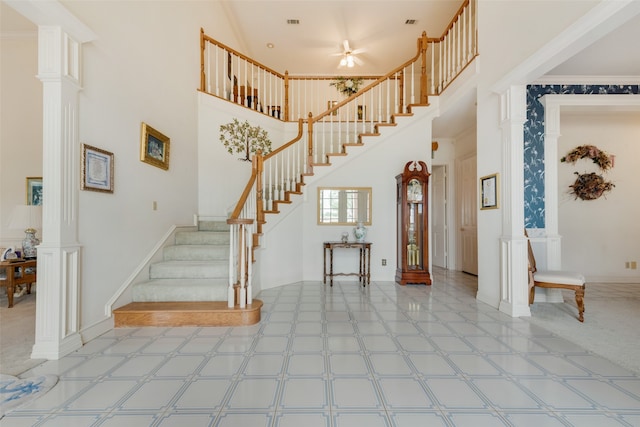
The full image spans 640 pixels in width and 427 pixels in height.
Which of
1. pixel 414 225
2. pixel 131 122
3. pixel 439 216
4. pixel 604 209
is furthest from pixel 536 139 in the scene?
pixel 131 122

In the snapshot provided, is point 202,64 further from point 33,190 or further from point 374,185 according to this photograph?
point 374,185

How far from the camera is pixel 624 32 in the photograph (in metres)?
2.91

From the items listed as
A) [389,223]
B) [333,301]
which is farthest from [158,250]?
[389,223]

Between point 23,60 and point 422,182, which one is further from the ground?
point 23,60

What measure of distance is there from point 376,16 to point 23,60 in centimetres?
614

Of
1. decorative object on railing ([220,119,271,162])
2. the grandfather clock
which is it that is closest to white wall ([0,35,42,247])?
decorative object on railing ([220,119,271,162])

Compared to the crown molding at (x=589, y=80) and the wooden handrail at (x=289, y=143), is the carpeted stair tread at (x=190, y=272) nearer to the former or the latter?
the wooden handrail at (x=289, y=143)

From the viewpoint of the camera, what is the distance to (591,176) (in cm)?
511

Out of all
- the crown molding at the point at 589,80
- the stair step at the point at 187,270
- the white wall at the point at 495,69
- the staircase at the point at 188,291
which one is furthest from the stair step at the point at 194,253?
the crown molding at the point at 589,80

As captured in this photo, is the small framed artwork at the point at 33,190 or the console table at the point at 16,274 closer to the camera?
the console table at the point at 16,274

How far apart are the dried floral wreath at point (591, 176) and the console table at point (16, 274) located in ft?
28.0

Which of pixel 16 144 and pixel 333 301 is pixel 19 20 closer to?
pixel 16 144

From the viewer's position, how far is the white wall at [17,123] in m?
4.00

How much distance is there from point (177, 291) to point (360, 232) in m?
3.14
